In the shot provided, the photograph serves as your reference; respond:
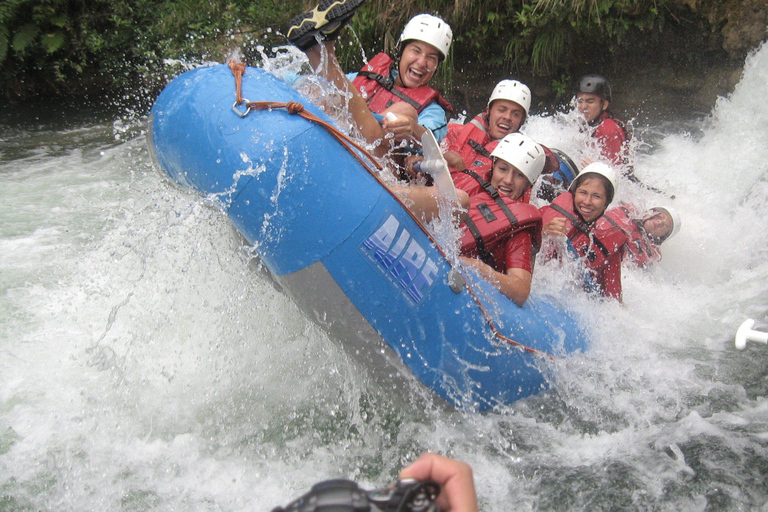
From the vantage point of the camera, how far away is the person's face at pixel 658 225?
5.17 m

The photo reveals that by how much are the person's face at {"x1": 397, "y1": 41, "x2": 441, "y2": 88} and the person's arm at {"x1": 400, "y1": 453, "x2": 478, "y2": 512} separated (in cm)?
310

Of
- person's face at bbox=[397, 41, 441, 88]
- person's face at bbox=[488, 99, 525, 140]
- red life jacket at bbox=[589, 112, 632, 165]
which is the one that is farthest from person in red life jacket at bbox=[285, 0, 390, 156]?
red life jacket at bbox=[589, 112, 632, 165]

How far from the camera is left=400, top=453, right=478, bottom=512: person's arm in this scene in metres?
1.28

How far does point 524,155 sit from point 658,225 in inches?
83.5

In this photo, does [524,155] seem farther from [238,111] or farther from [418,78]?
[238,111]

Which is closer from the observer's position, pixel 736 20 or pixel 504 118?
pixel 504 118

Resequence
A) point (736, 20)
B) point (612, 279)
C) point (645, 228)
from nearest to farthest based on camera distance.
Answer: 1. point (612, 279)
2. point (645, 228)
3. point (736, 20)

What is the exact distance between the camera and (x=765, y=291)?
4.61 meters

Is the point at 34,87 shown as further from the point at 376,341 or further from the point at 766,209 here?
the point at 766,209

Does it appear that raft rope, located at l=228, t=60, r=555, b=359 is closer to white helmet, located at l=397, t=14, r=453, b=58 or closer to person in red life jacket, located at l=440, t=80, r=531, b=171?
white helmet, located at l=397, t=14, r=453, b=58

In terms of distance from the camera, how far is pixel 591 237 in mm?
4176

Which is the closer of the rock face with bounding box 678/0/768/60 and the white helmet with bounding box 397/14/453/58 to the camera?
the white helmet with bounding box 397/14/453/58

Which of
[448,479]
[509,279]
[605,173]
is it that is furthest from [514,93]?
[448,479]

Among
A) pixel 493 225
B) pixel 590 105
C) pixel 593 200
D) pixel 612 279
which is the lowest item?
pixel 612 279
